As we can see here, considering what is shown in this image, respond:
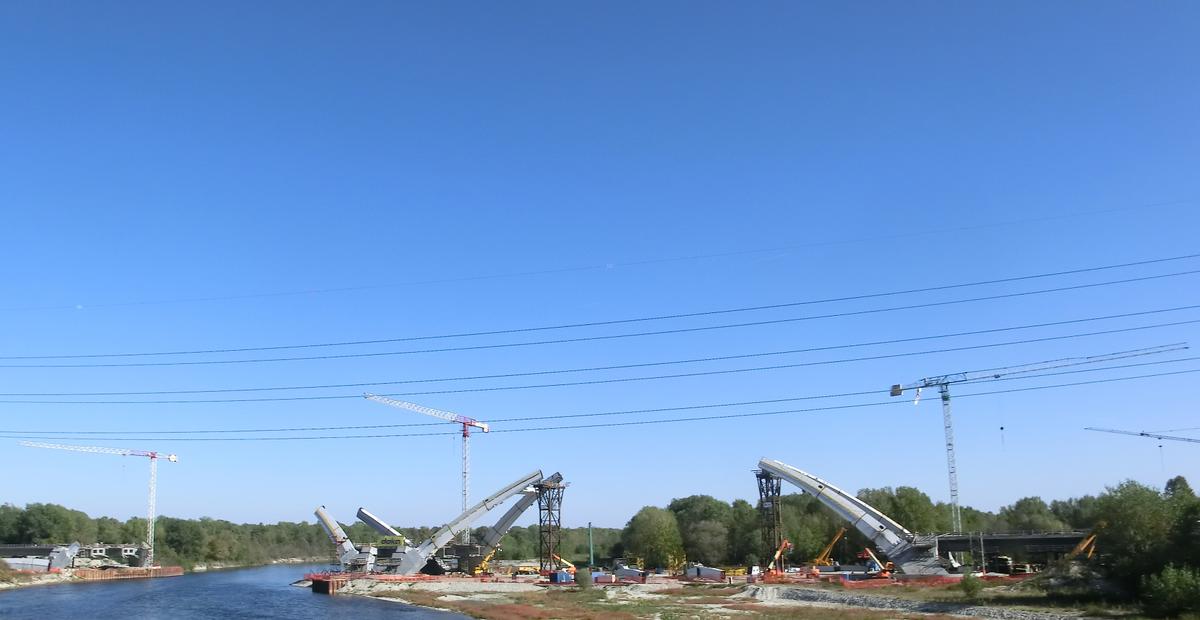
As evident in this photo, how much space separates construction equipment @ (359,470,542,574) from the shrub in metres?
80.5

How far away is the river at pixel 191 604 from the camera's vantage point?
234ft

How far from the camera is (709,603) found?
226 feet

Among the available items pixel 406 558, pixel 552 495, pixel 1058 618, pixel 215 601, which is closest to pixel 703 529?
pixel 552 495

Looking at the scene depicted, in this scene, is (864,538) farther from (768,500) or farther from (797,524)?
(768,500)

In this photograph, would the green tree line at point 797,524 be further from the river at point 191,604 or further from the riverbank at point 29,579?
the riverbank at point 29,579

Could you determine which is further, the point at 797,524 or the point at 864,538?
the point at 797,524

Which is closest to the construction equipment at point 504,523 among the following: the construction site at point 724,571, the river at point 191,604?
the construction site at point 724,571

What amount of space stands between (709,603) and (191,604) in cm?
5250

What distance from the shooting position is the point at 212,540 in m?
190

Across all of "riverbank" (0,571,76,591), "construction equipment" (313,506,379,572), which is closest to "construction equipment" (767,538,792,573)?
"construction equipment" (313,506,379,572)

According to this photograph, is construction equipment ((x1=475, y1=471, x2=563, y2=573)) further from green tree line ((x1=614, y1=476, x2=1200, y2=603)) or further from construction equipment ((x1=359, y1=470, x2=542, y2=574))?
green tree line ((x1=614, y1=476, x2=1200, y2=603))

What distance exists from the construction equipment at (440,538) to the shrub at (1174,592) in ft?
264

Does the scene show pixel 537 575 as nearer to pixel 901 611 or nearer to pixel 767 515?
pixel 767 515

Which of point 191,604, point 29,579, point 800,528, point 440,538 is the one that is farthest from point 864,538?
point 29,579
